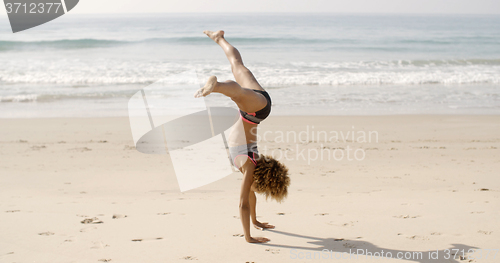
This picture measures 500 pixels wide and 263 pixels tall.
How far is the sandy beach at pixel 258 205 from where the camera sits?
3.58 m

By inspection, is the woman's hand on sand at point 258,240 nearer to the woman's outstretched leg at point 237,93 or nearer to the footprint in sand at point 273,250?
the footprint in sand at point 273,250

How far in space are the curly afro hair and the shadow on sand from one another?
534 millimetres

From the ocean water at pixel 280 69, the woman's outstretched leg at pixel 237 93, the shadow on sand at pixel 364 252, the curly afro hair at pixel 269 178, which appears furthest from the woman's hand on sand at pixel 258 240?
the ocean water at pixel 280 69

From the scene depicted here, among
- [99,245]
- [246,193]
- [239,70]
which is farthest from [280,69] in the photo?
[99,245]

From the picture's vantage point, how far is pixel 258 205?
4.77 m

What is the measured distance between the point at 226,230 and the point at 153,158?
3.20 meters

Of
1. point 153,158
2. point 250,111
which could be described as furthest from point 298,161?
point 250,111

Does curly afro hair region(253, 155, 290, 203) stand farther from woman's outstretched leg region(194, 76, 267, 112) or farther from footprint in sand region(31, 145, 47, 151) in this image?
footprint in sand region(31, 145, 47, 151)

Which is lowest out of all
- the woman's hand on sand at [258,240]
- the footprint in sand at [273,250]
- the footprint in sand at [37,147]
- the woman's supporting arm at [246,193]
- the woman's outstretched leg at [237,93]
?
the footprint in sand at [273,250]

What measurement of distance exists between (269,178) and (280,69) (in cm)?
1455

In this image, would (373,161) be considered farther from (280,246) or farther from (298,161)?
(280,246)

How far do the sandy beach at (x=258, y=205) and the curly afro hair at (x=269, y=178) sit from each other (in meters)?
0.54

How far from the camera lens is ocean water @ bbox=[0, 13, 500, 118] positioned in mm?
11445

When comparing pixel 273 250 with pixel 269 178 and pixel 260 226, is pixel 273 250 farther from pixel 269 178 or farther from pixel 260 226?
pixel 269 178
